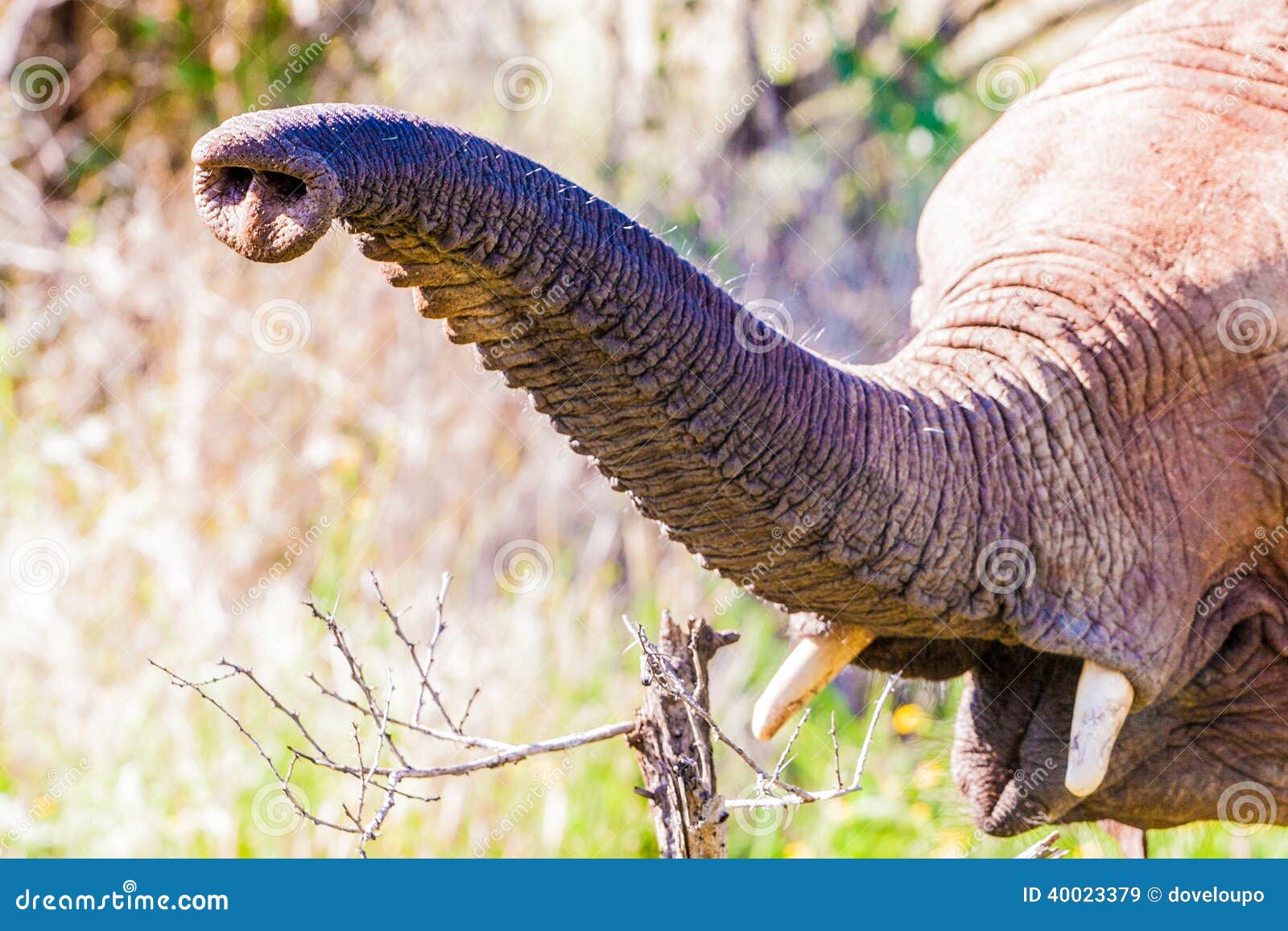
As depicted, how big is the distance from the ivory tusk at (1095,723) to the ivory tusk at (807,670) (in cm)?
41

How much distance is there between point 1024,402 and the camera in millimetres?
2861

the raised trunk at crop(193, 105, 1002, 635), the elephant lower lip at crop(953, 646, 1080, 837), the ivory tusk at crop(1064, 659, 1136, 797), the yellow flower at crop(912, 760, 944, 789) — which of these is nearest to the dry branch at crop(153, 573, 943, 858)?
the raised trunk at crop(193, 105, 1002, 635)

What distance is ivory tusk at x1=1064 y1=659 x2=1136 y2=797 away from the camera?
2766 millimetres

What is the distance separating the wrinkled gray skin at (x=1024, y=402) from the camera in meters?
2.32

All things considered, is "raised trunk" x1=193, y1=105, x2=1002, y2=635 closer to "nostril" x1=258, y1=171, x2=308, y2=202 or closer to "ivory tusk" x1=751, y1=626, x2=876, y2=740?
"nostril" x1=258, y1=171, x2=308, y2=202

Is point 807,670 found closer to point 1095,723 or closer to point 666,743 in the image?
point 666,743

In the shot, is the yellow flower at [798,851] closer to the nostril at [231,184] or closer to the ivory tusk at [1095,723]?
the ivory tusk at [1095,723]

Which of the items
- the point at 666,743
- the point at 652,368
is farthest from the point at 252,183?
the point at 666,743

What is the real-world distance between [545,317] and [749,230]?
528 cm

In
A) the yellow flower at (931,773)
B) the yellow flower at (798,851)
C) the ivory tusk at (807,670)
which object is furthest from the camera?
the yellow flower at (798,851)

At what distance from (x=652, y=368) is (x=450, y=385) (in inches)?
193

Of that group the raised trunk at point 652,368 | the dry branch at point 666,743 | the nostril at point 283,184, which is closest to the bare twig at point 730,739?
the dry branch at point 666,743

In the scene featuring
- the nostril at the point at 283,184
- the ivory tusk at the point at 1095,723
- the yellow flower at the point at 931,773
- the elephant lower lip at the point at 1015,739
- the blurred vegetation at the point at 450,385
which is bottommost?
the ivory tusk at the point at 1095,723
